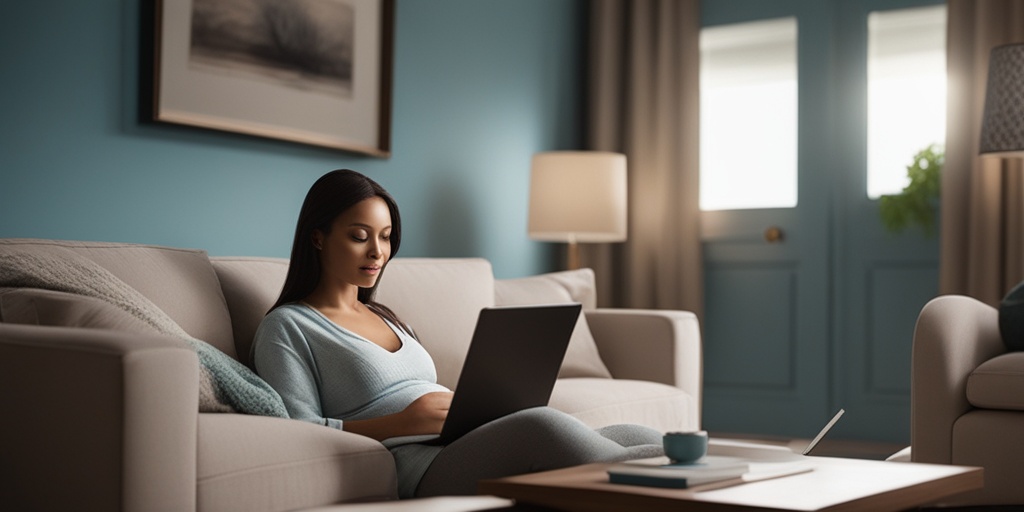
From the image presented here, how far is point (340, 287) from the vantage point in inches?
Result: 91.7

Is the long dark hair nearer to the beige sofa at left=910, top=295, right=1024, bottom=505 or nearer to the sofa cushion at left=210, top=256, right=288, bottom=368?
the sofa cushion at left=210, top=256, right=288, bottom=368

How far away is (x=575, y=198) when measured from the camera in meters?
4.47

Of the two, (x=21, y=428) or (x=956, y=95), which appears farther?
(x=956, y=95)

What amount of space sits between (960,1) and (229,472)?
3.73 m

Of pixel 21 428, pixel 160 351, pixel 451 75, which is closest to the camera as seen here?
pixel 160 351

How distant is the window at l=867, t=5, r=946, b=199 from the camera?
460cm

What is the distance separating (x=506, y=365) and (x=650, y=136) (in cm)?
331

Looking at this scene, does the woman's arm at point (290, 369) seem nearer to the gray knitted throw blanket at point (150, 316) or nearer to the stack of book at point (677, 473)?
the gray knitted throw blanket at point (150, 316)

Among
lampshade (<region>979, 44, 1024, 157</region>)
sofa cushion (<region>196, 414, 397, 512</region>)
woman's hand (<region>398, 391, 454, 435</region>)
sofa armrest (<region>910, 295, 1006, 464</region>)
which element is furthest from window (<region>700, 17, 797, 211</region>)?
sofa cushion (<region>196, 414, 397, 512</region>)

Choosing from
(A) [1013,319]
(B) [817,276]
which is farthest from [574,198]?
(A) [1013,319]

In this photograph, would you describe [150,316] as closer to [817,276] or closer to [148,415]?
[148,415]

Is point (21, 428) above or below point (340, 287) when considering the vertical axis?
below

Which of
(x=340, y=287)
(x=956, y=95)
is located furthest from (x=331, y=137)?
(x=956, y=95)

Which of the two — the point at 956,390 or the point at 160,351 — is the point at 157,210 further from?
the point at 956,390
